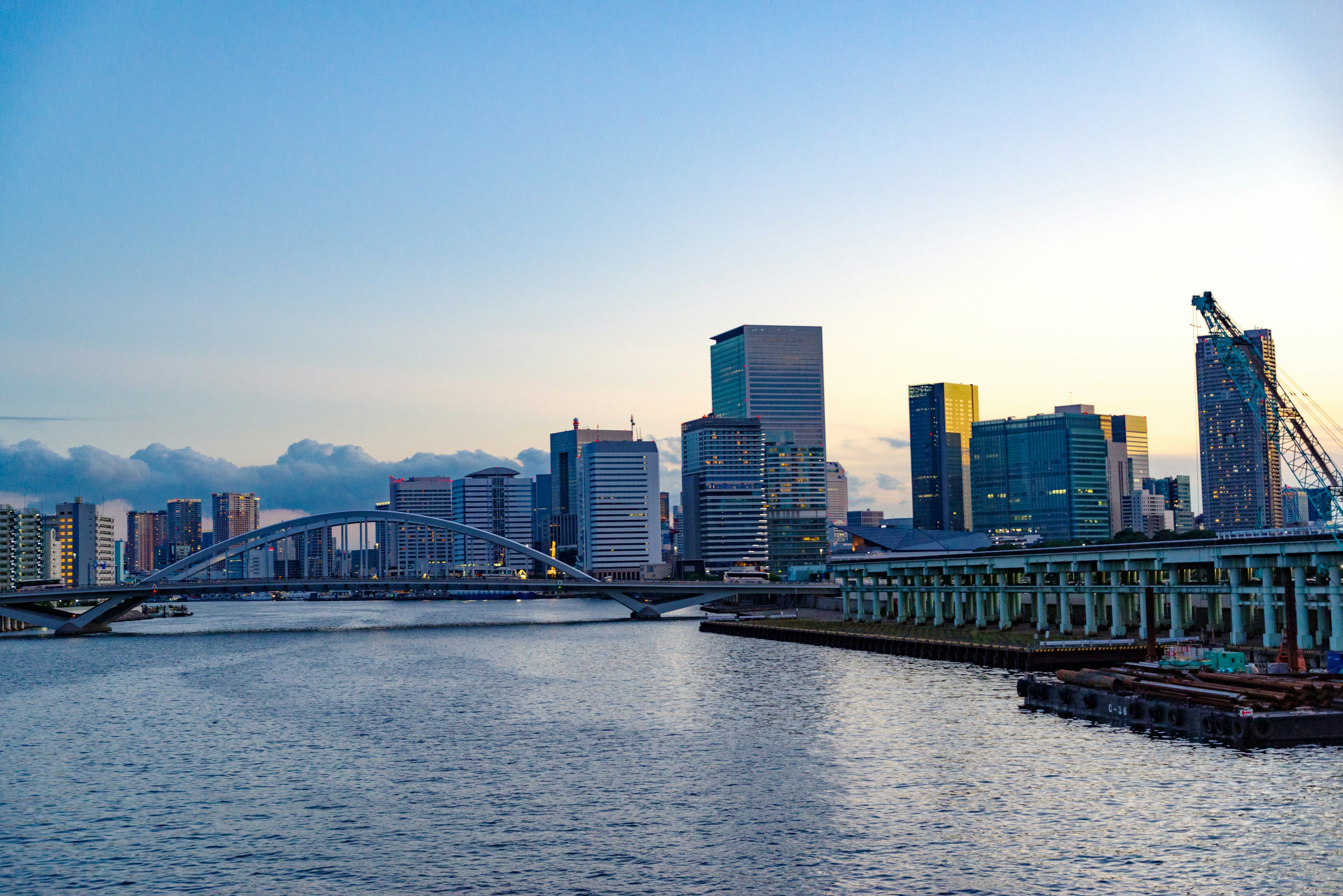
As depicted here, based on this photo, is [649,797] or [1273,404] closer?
[649,797]

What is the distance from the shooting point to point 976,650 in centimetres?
10088

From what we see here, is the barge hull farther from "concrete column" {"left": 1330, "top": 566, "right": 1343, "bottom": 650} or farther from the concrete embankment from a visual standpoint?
"concrete column" {"left": 1330, "top": 566, "right": 1343, "bottom": 650}

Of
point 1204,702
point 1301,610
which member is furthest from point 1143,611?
point 1204,702

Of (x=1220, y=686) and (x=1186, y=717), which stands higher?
(x=1220, y=686)

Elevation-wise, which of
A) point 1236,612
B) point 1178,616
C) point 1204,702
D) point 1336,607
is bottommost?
point 1204,702

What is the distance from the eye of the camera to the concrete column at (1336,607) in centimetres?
Result: 7762

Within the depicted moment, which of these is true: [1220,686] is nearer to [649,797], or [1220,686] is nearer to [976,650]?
[649,797]

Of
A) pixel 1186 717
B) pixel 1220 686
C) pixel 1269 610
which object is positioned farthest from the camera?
pixel 1269 610

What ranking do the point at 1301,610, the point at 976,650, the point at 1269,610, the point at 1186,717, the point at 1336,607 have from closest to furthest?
the point at 1186,717 → the point at 1336,607 → the point at 1301,610 → the point at 1269,610 → the point at 976,650

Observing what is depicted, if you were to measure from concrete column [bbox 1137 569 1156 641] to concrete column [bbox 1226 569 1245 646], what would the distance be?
527cm

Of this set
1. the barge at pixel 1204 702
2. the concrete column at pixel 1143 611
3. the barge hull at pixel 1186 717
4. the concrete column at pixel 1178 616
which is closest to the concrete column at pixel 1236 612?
the concrete column at pixel 1178 616

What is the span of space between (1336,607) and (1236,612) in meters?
7.85

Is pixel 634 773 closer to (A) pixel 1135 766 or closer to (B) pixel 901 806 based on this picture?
(B) pixel 901 806

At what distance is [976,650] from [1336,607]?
29.2m
